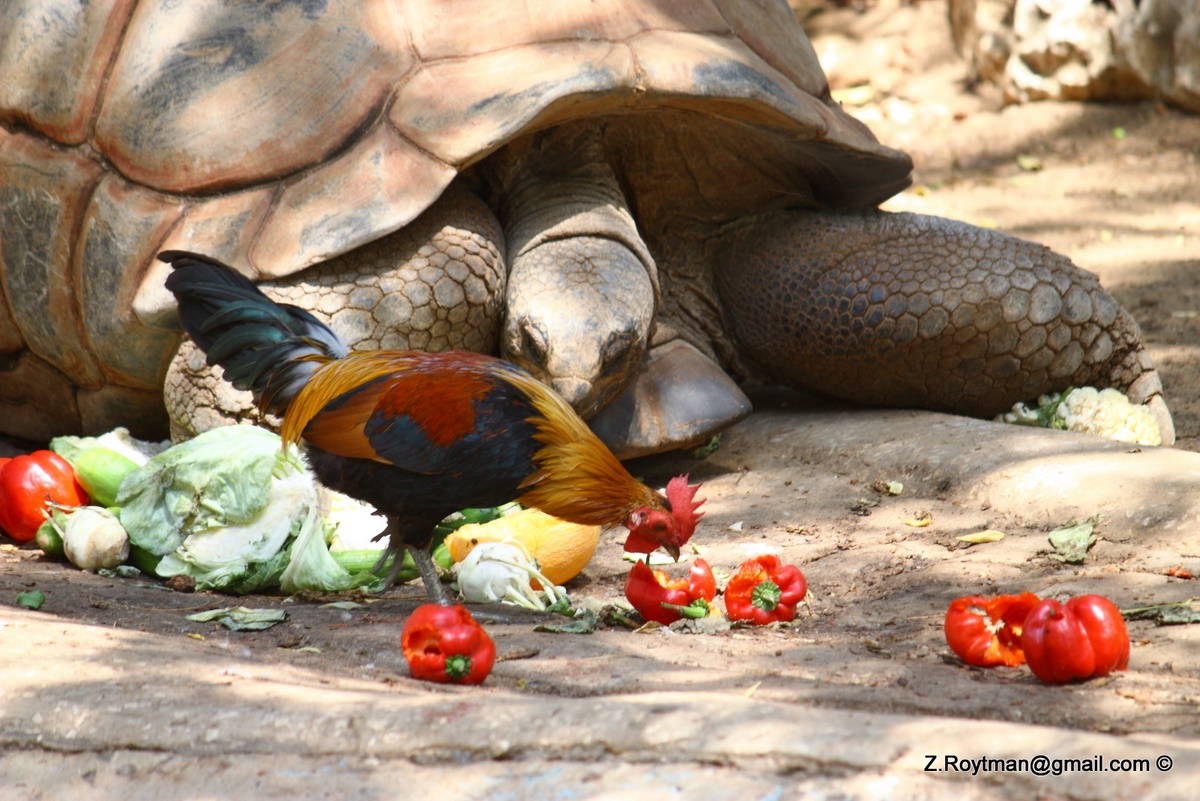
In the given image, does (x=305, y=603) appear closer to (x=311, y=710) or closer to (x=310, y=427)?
(x=310, y=427)

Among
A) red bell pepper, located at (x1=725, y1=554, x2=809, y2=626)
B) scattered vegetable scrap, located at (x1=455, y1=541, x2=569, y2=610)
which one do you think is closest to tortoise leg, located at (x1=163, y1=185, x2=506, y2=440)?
scattered vegetable scrap, located at (x1=455, y1=541, x2=569, y2=610)

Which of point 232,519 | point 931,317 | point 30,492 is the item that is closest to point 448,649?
point 232,519


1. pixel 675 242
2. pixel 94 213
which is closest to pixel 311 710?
pixel 94 213

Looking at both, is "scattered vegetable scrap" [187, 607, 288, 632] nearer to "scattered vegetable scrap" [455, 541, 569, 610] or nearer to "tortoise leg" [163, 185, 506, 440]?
"scattered vegetable scrap" [455, 541, 569, 610]

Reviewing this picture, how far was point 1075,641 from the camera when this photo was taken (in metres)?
2.24

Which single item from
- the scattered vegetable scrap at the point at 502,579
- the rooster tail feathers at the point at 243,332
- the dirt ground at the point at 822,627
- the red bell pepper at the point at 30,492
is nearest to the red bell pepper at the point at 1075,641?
the dirt ground at the point at 822,627

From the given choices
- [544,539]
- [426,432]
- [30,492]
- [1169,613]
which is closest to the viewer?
[1169,613]

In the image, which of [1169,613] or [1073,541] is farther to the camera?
[1073,541]

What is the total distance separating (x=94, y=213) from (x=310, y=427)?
177 centimetres

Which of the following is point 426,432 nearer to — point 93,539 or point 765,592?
point 765,592

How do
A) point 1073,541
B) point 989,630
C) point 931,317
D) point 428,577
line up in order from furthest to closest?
point 931,317
point 1073,541
point 428,577
point 989,630

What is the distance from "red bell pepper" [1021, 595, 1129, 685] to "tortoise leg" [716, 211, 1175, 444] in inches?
94.7

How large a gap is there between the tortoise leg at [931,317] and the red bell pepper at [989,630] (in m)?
2.24

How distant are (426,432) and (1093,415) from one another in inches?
115
